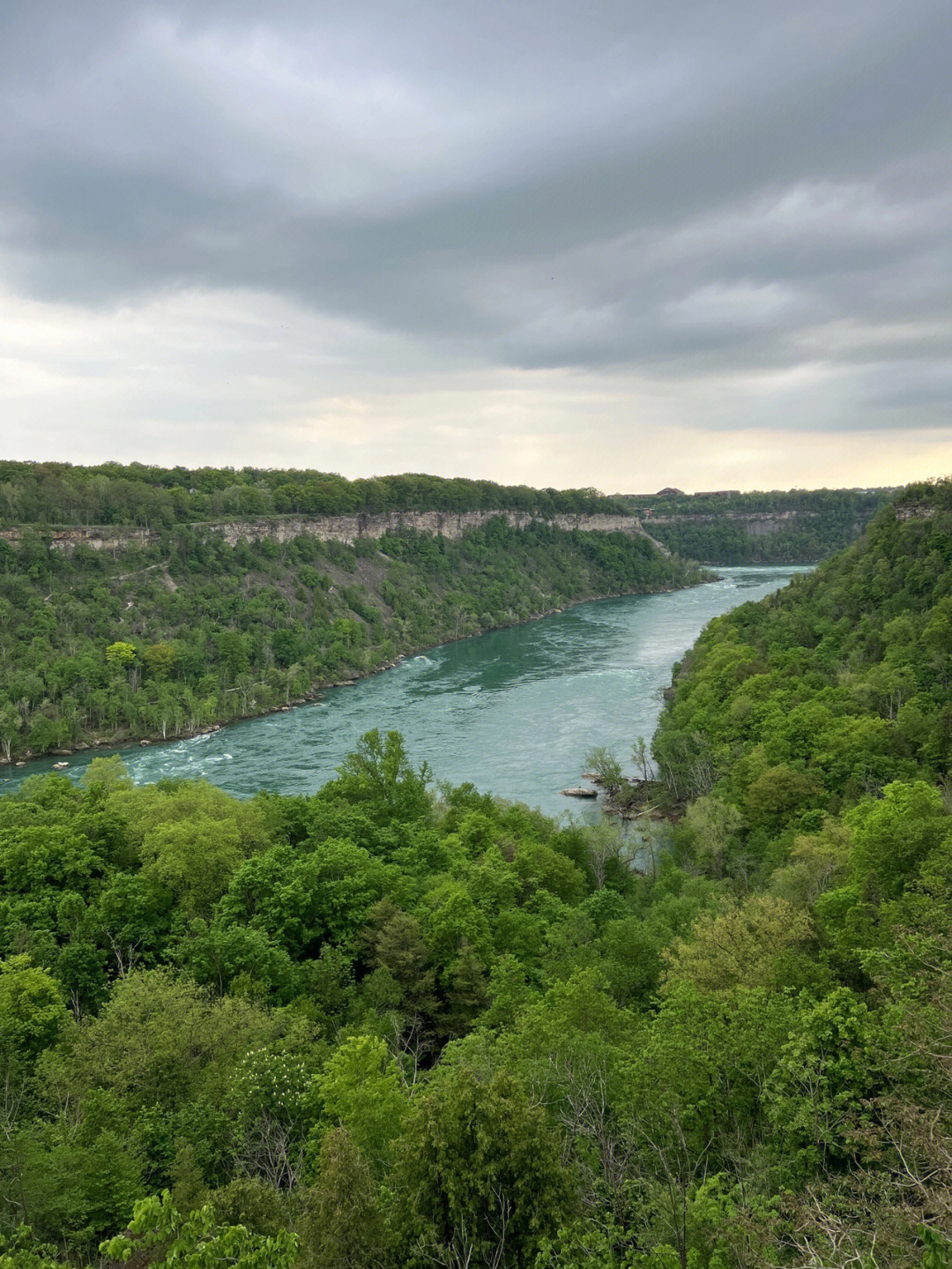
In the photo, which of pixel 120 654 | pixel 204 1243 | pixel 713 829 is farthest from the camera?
pixel 120 654

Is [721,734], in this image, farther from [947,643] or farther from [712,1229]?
[712,1229]

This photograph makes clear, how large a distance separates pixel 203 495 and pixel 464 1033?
4255 inches

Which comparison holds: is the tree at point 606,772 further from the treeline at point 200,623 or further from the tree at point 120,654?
the tree at point 120,654

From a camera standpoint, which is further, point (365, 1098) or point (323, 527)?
point (323, 527)

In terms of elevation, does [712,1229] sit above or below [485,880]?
above

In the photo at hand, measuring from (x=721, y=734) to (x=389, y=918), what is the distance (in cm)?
3145

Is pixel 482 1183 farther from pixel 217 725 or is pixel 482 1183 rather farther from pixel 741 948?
pixel 217 725

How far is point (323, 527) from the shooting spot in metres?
132

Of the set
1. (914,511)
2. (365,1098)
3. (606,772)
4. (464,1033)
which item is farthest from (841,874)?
(914,511)

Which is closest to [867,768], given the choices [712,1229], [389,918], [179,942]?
[389,918]

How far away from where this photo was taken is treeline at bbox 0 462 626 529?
98.9m

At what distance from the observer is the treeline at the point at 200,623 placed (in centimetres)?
7312

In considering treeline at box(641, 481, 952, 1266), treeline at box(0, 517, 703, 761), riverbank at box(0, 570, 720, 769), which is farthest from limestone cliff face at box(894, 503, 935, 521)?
treeline at box(0, 517, 703, 761)

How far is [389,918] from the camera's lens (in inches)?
951
